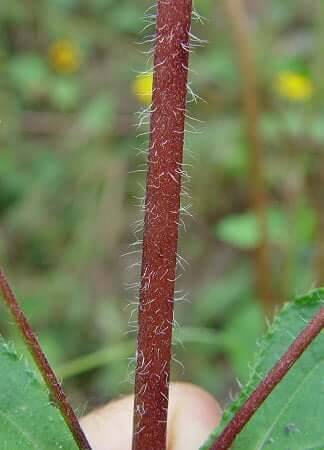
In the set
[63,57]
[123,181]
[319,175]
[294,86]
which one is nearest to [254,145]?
[319,175]

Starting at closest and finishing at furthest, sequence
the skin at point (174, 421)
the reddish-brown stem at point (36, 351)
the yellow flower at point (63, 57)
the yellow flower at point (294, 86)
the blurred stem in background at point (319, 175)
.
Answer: the reddish-brown stem at point (36, 351) < the skin at point (174, 421) < the blurred stem in background at point (319, 175) < the yellow flower at point (294, 86) < the yellow flower at point (63, 57)

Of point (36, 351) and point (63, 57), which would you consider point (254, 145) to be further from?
point (36, 351)

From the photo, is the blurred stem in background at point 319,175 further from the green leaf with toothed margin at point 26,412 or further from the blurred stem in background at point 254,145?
the green leaf with toothed margin at point 26,412

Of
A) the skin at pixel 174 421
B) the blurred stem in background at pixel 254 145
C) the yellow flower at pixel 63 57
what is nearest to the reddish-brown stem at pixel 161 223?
the skin at pixel 174 421

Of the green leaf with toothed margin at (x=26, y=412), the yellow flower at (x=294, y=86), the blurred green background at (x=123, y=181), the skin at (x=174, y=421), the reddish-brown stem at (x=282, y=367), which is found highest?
the reddish-brown stem at (x=282, y=367)

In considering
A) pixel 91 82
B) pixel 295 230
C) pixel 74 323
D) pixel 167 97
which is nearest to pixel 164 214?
pixel 167 97
